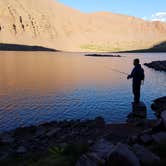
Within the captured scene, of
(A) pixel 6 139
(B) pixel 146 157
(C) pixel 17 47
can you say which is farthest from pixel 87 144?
(C) pixel 17 47

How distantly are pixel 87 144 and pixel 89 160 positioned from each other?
1828mm

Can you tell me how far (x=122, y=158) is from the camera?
23.4 ft

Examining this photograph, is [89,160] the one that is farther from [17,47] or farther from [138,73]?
[17,47]

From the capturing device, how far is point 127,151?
291 inches

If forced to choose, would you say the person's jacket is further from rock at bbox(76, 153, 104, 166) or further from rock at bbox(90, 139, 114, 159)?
rock at bbox(76, 153, 104, 166)

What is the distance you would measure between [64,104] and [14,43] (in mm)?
144069

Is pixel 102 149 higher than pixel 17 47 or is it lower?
higher

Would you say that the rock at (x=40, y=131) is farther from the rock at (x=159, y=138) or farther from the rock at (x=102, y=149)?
the rock at (x=159, y=138)

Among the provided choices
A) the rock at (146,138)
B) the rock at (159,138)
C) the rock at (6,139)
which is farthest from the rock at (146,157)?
the rock at (6,139)

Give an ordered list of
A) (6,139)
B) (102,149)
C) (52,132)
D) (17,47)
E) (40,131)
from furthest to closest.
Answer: (17,47)
(40,131)
(52,132)
(6,139)
(102,149)

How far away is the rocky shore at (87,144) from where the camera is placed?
757 cm

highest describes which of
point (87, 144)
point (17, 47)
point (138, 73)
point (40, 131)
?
point (138, 73)

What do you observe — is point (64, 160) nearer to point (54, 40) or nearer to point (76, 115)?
point (76, 115)

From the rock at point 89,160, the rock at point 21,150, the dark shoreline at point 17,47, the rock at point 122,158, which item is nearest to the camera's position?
the rock at point 122,158
